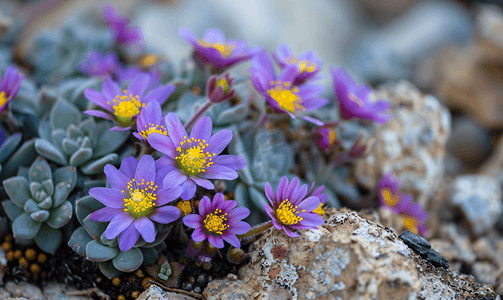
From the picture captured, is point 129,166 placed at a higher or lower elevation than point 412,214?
higher

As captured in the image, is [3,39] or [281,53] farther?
[3,39]

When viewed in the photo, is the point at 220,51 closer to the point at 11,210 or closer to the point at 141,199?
the point at 141,199

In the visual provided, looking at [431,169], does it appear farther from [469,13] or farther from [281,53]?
[469,13]

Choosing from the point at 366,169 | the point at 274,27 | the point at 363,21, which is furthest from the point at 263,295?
the point at 363,21

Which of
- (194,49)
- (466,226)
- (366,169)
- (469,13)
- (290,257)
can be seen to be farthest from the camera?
(469,13)

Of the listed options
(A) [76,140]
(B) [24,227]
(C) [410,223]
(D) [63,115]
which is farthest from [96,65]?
(C) [410,223]

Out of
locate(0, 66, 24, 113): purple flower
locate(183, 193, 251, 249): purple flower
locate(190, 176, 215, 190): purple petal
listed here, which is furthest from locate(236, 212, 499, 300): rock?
locate(0, 66, 24, 113): purple flower
